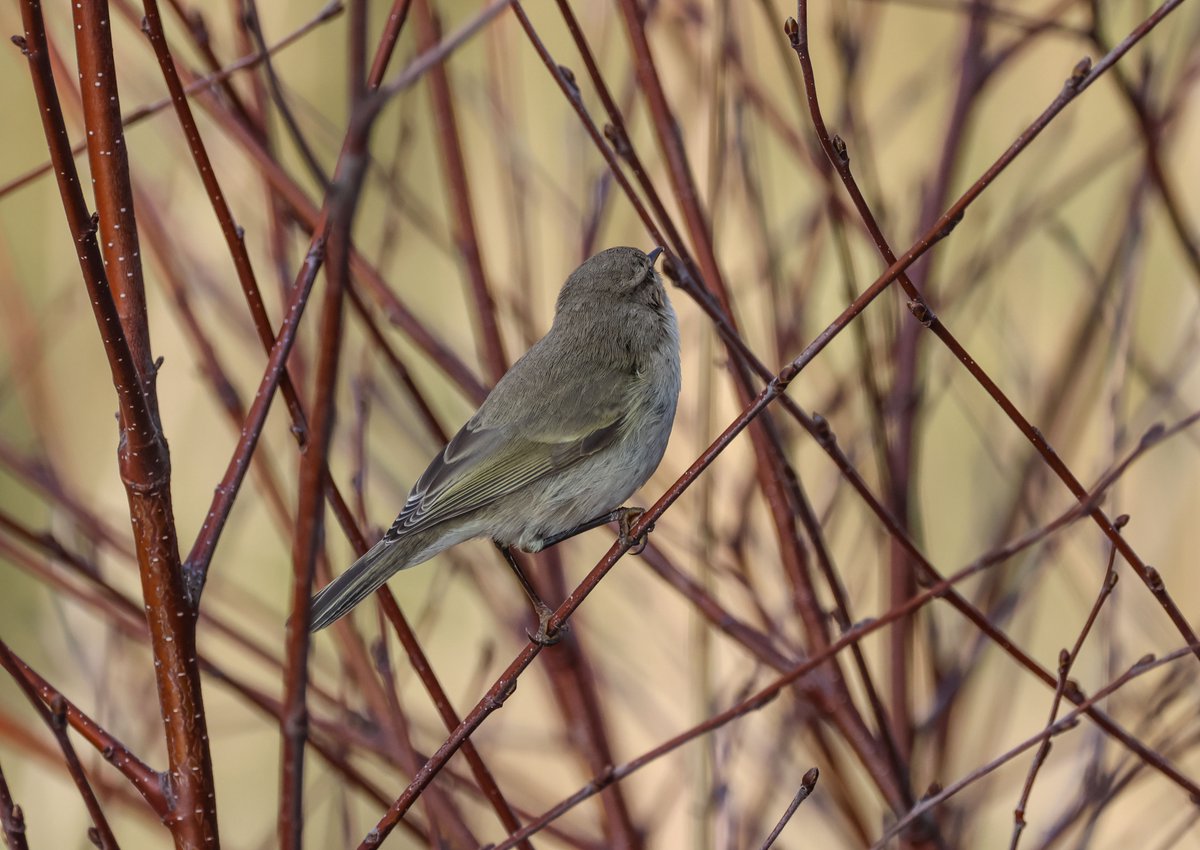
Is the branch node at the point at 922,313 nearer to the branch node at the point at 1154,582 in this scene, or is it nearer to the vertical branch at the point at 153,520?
the branch node at the point at 1154,582

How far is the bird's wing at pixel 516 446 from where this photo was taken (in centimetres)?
299

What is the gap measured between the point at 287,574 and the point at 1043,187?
467cm

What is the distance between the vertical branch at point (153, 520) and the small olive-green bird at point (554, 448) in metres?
1.18

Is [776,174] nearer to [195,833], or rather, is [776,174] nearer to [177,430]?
[177,430]

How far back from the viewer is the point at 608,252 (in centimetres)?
337

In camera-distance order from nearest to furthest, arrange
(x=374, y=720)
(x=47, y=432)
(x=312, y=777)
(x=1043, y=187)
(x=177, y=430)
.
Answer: (x=374, y=720) → (x=47, y=432) → (x=177, y=430) → (x=1043, y=187) → (x=312, y=777)

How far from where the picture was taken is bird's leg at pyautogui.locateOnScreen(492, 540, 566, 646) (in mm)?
2412

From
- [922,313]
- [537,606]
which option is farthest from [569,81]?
[537,606]

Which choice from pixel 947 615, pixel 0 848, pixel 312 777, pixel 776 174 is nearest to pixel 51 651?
pixel 0 848

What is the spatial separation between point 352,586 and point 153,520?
0.99 meters

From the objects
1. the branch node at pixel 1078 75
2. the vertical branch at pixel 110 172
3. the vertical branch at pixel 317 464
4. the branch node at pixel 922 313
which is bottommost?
the vertical branch at pixel 317 464

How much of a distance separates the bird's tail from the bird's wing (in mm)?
328

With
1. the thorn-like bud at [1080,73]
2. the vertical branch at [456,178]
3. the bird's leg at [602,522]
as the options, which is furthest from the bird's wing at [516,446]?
the thorn-like bud at [1080,73]

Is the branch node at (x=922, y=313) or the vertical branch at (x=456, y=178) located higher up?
the vertical branch at (x=456, y=178)
